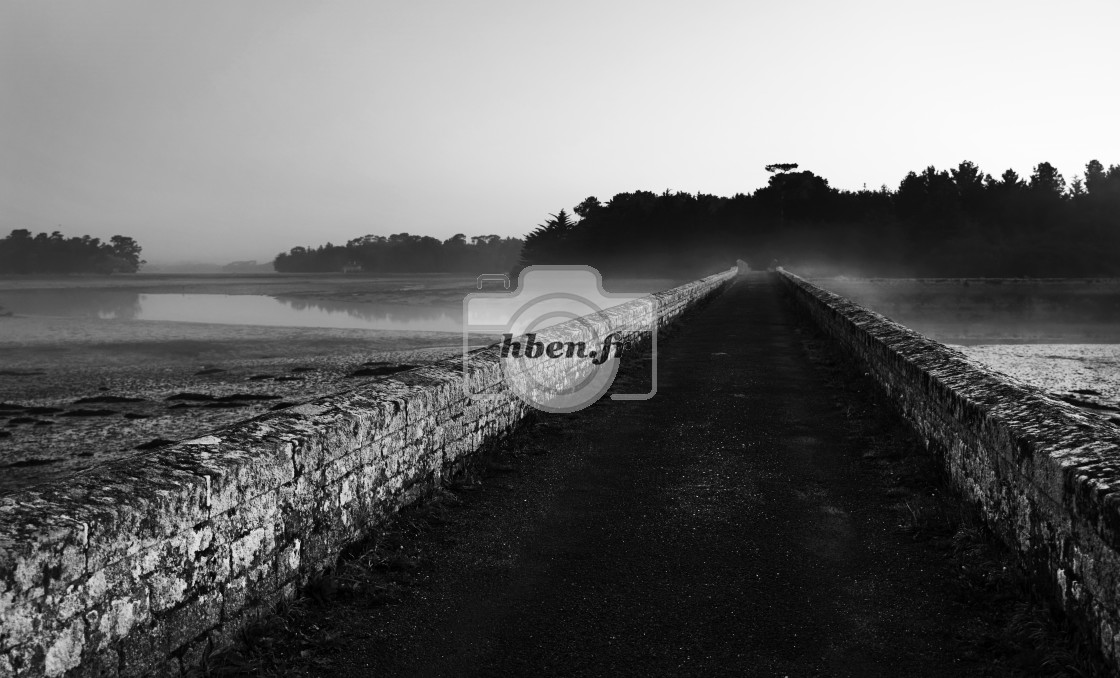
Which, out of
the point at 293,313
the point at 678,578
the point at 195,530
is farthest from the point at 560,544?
the point at 293,313

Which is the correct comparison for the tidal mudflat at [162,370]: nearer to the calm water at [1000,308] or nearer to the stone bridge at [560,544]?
the stone bridge at [560,544]

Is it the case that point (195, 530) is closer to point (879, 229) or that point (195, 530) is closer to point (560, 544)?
point (560, 544)

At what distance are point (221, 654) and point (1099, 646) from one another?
3.34 m

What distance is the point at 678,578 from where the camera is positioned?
366 centimetres

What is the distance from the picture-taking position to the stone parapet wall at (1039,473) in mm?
2633

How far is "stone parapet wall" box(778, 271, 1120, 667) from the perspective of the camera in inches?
104

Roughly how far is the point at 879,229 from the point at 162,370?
8944cm

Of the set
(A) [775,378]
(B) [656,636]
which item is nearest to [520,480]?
(B) [656,636]

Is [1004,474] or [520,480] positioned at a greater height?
[1004,474]

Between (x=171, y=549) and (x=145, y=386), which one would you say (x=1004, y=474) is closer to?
(x=171, y=549)

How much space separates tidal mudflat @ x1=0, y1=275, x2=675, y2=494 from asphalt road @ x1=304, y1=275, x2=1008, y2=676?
501 cm

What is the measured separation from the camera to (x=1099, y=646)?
2.60m

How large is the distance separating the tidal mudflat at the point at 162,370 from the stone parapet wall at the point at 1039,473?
7119mm

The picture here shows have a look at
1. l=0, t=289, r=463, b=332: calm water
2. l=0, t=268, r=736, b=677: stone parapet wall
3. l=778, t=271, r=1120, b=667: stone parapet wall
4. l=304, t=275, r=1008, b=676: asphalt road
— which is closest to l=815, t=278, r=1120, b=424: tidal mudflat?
l=778, t=271, r=1120, b=667: stone parapet wall
